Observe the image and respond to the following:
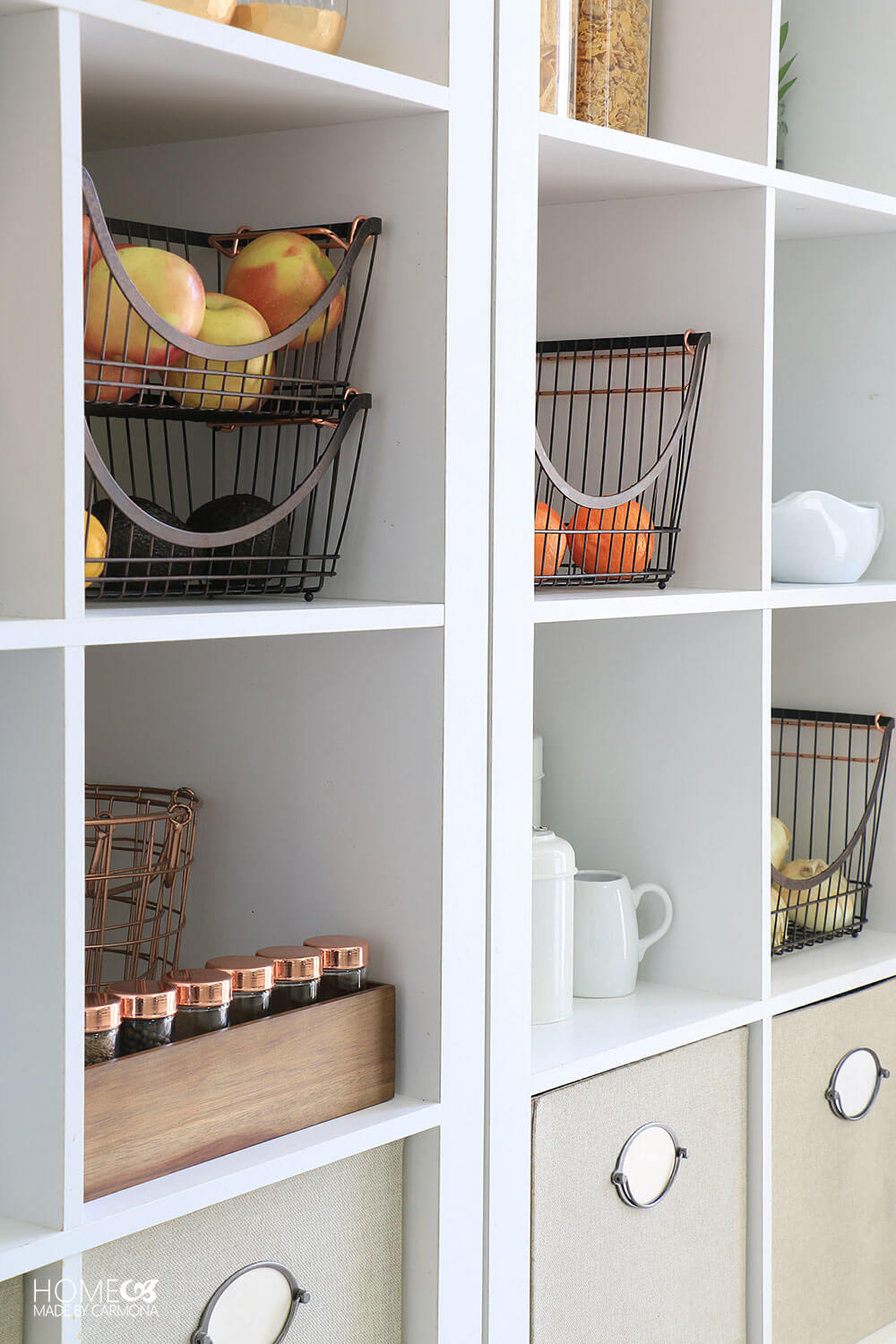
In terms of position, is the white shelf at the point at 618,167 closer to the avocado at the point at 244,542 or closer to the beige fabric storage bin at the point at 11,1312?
the avocado at the point at 244,542

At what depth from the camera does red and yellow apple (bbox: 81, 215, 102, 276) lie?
100cm

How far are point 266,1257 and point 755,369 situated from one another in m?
0.87

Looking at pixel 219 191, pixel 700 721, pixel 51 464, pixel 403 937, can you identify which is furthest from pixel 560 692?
pixel 51 464

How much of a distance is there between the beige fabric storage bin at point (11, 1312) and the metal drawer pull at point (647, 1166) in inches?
21.9

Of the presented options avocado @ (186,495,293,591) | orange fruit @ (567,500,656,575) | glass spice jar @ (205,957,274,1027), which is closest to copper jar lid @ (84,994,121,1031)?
glass spice jar @ (205,957,274,1027)

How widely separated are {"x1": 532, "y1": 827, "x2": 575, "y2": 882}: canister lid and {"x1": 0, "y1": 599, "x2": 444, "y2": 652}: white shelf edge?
0.31m

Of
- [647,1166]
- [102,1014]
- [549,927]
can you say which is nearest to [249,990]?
[102,1014]

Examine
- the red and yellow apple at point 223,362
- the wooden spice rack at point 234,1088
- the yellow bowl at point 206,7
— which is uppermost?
the yellow bowl at point 206,7

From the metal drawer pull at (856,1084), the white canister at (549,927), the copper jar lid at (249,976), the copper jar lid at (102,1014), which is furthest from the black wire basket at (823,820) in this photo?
the copper jar lid at (102,1014)

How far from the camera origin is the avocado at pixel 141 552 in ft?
3.49

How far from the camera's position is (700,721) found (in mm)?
1489

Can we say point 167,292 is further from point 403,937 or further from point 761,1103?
point 761,1103

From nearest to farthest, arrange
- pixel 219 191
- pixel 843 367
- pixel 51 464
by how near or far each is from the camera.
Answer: pixel 51 464 < pixel 219 191 < pixel 843 367

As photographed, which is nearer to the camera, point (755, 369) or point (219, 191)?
point (219, 191)
